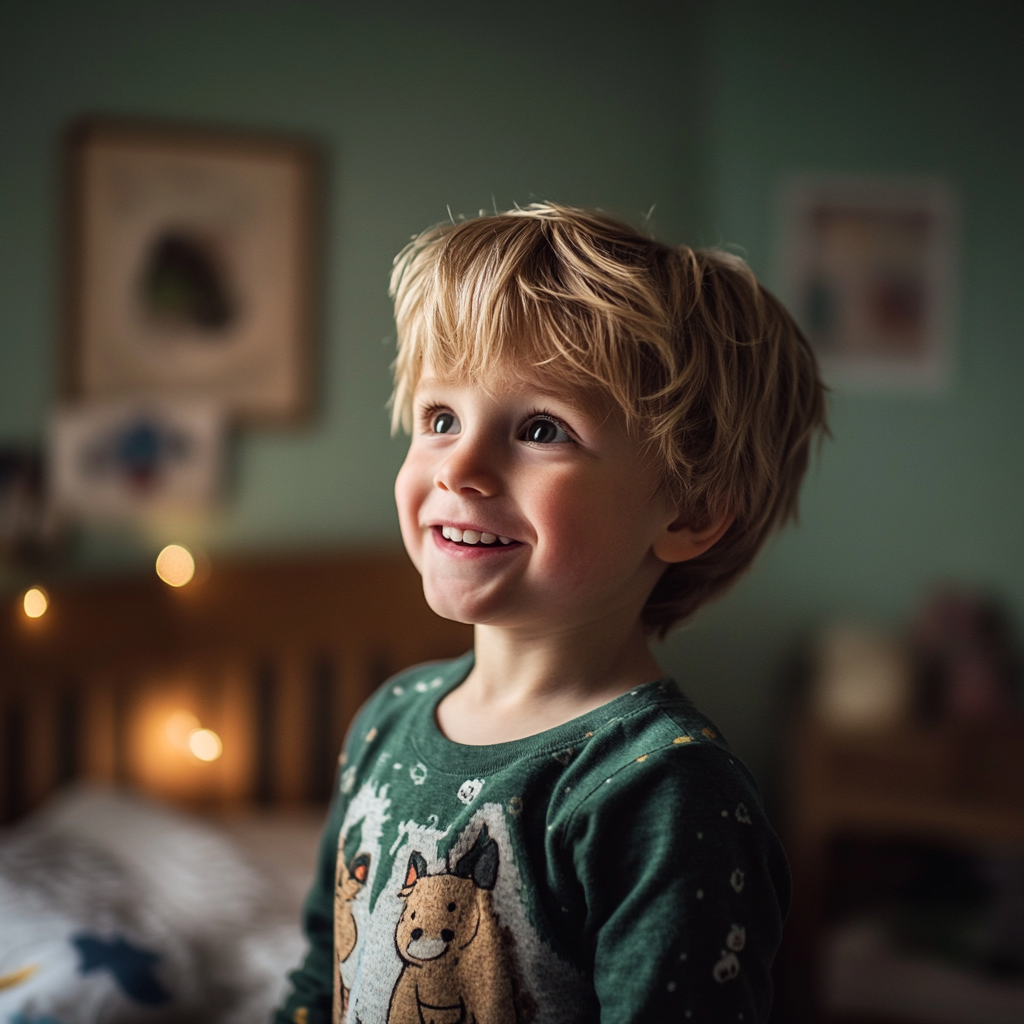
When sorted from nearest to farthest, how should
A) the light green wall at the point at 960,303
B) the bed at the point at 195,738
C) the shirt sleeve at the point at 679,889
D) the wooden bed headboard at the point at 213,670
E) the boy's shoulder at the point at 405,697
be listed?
the shirt sleeve at the point at 679,889
the boy's shoulder at the point at 405,697
the bed at the point at 195,738
the wooden bed headboard at the point at 213,670
the light green wall at the point at 960,303

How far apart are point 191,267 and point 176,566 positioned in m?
0.61

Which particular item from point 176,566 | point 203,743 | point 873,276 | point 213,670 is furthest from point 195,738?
point 873,276

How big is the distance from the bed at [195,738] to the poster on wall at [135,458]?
0.53 ft

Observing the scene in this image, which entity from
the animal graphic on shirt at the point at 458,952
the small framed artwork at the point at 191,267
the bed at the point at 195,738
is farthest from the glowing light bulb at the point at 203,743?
the animal graphic on shirt at the point at 458,952

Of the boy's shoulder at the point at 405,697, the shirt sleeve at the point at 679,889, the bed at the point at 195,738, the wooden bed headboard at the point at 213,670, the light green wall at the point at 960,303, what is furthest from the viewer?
the light green wall at the point at 960,303

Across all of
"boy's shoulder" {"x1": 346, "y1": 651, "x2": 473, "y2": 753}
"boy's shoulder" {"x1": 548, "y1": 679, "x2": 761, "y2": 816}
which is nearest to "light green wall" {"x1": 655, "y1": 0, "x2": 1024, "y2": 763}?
"boy's shoulder" {"x1": 346, "y1": 651, "x2": 473, "y2": 753}

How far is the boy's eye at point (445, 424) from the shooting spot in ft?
2.07

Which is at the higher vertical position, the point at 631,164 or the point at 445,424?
the point at 631,164

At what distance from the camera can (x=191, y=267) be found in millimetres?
1957

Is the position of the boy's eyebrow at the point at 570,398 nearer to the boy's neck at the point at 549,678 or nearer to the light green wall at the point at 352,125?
the boy's neck at the point at 549,678

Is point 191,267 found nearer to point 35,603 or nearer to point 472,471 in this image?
point 35,603

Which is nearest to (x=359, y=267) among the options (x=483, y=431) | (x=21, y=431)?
(x=21, y=431)

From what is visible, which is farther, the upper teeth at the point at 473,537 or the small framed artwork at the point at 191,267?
the small framed artwork at the point at 191,267

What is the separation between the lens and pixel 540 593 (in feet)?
1.90
